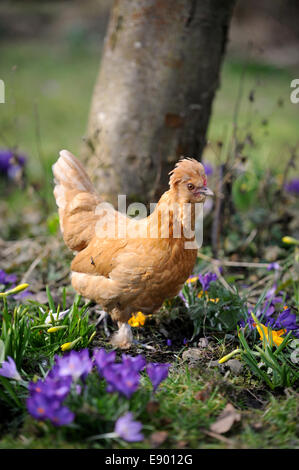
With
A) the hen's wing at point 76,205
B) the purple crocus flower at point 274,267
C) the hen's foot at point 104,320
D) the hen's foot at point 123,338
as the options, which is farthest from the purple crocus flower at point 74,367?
the purple crocus flower at point 274,267

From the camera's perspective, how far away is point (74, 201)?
2688 mm

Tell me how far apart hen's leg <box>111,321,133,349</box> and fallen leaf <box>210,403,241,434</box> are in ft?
2.28

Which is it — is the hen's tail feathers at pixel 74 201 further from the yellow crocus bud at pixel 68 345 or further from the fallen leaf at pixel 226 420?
the fallen leaf at pixel 226 420

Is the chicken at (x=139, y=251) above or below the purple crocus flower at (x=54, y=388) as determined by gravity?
above

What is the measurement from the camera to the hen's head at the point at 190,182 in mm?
2143

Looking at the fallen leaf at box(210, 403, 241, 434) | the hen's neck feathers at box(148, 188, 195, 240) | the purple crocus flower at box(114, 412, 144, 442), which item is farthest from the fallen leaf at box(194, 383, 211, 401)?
the hen's neck feathers at box(148, 188, 195, 240)

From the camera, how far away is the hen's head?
214cm

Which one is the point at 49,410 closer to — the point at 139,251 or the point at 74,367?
the point at 74,367

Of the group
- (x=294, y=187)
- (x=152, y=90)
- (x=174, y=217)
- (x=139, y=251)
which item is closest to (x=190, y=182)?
(x=174, y=217)

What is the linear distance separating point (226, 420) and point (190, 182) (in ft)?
3.35

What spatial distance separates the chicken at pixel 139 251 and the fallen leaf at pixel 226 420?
2.06 feet

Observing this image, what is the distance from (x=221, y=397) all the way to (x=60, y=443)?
69 cm
